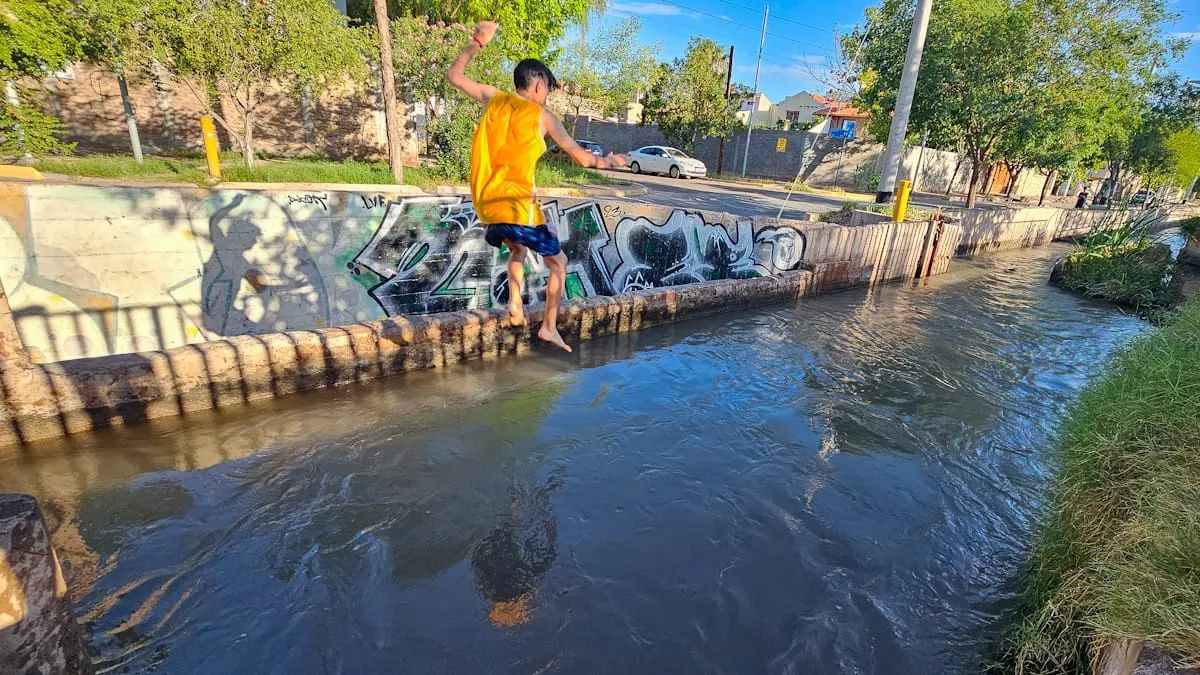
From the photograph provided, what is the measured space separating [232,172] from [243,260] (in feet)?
27.4

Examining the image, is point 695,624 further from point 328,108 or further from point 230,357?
point 328,108

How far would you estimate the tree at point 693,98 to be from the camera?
3147 centimetres

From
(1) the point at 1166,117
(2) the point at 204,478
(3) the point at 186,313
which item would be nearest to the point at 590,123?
(1) the point at 1166,117

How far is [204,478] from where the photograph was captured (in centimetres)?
459

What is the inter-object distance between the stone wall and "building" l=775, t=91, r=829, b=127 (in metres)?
64.3

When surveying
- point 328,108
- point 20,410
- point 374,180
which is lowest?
point 20,410

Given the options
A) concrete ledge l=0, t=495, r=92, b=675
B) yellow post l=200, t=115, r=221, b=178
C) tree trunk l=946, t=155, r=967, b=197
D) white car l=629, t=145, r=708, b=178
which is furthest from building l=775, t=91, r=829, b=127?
concrete ledge l=0, t=495, r=92, b=675

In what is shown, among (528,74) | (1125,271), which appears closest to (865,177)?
(1125,271)

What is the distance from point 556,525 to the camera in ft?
14.1

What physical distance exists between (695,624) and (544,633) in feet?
3.00

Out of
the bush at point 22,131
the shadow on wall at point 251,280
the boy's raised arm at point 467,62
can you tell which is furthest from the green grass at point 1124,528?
the bush at point 22,131

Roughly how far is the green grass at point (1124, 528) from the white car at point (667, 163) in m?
25.4

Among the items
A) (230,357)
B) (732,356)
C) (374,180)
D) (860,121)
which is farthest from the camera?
(860,121)

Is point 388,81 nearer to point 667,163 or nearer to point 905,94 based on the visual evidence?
point 905,94
